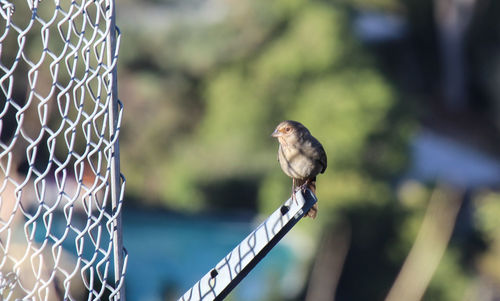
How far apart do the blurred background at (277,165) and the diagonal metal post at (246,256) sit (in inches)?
272

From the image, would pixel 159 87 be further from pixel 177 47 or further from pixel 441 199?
pixel 441 199

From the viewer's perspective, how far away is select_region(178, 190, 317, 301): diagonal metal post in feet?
5.41

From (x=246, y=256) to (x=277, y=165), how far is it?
316 inches

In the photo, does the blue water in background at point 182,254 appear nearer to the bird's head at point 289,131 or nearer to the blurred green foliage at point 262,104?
the blurred green foliage at point 262,104

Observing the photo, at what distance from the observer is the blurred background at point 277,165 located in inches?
369

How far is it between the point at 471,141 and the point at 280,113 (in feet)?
18.7

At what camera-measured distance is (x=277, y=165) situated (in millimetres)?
9688

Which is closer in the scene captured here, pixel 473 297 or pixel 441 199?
pixel 473 297

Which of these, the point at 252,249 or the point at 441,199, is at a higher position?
the point at 441,199

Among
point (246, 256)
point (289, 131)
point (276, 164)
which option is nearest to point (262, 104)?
point (276, 164)

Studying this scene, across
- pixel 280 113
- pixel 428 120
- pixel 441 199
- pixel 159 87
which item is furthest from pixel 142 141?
pixel 428 120

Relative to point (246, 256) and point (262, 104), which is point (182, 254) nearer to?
point (262, 104)

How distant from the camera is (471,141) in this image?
14211mm

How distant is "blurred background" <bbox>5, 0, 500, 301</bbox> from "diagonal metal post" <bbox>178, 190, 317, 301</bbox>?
6903 mm
